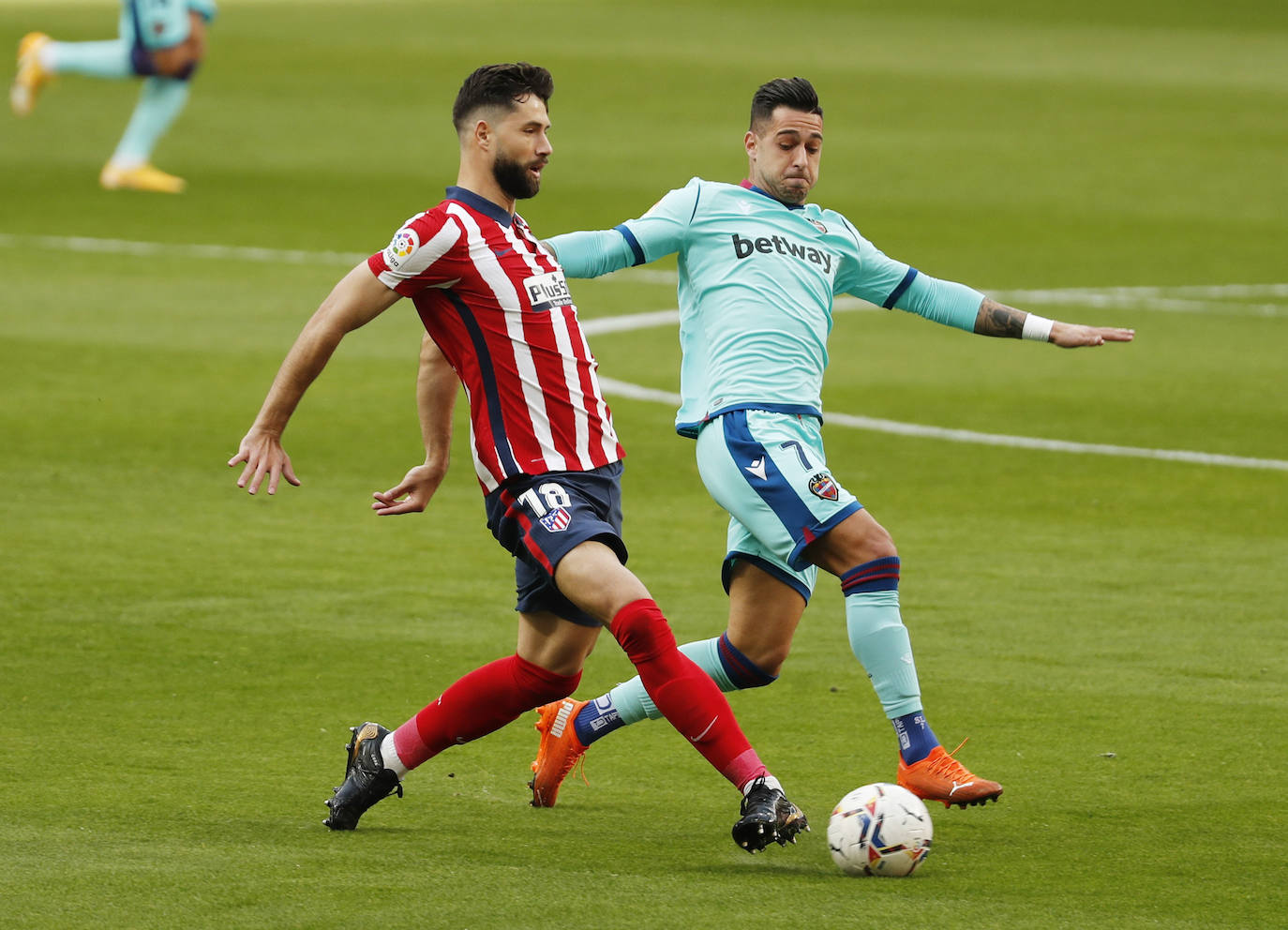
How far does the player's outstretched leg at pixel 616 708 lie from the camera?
6102 mm

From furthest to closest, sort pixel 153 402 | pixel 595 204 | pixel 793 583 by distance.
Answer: pixel 595 204 < pixel 153 402 < pixel 793 583

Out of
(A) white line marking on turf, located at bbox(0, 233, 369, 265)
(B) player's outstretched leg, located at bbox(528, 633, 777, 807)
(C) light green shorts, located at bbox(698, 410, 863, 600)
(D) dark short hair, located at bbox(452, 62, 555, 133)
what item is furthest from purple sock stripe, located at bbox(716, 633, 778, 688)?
(A) white line marking on turf, located at bbox(0, 233, 369, 265)

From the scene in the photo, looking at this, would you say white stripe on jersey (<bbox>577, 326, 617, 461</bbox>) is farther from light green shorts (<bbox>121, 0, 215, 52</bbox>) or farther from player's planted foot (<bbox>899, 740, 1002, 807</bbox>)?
light green shorts (<bbox>121, 0, 215, 52</bbox>)

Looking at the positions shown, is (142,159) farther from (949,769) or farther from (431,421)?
(949,769)

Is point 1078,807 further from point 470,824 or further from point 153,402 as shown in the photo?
point 153,402

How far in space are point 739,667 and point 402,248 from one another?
5.53 feet

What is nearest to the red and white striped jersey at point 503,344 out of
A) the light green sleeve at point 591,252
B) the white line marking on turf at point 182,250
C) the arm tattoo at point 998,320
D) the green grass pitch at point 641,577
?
the light green sleeve at point 591,252

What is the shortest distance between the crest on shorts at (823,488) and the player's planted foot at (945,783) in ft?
2.55

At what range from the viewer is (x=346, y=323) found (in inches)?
211

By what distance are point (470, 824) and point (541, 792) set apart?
34 centimetres

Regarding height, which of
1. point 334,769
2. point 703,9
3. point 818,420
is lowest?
point 334,769

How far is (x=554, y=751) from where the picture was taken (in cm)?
605

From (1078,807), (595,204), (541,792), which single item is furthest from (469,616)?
(595,204)

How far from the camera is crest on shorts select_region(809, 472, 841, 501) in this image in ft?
19.2
